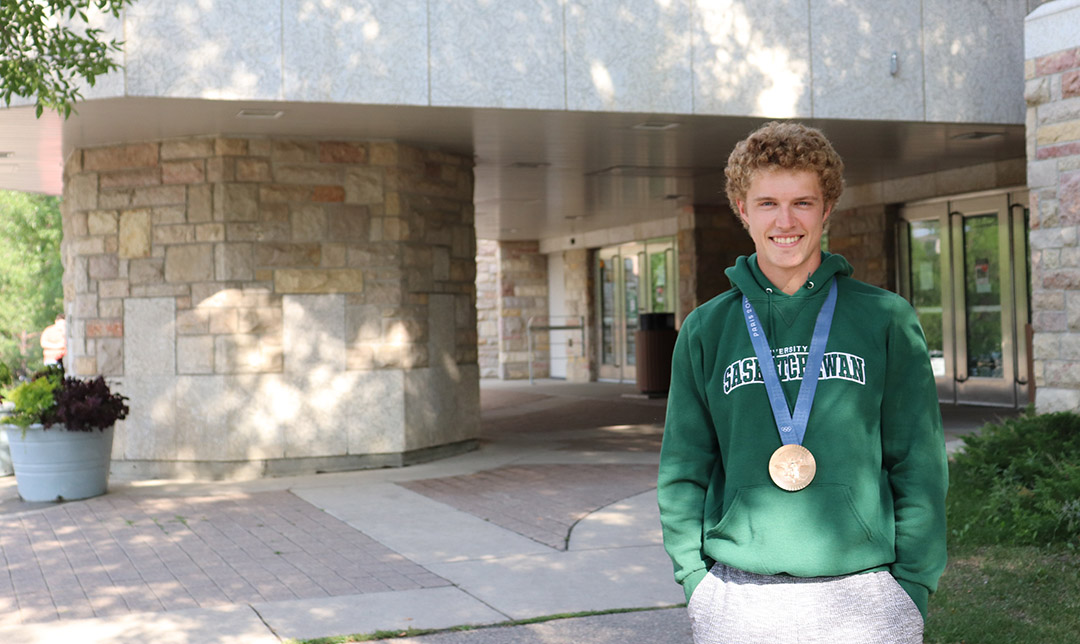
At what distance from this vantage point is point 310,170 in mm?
9539

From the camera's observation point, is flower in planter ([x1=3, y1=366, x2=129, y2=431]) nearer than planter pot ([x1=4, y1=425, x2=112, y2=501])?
Yes

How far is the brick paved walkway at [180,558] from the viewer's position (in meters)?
5.38

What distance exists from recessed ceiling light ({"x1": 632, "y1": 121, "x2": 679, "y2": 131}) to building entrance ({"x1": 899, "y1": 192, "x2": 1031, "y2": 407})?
18.7 ft

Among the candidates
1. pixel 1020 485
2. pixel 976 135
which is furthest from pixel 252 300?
pixel 976 135

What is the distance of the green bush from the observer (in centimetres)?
562

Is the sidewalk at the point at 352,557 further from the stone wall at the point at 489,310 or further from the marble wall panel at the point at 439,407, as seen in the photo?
the stone wall at the point at 489,310

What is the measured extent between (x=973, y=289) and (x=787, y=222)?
12674 millimetres

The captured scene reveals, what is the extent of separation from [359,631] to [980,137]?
8.49m

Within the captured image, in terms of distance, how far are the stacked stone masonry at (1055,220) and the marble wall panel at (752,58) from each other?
1.81 metres

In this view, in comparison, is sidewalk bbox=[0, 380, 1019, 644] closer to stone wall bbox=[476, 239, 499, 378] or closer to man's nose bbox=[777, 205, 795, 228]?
man's nose bbox=[777, 205, 795, 228]

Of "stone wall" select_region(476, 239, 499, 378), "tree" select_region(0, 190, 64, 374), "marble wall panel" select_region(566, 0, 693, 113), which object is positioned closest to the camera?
"marble wall panel" select_region(566, 0, 693, 113)

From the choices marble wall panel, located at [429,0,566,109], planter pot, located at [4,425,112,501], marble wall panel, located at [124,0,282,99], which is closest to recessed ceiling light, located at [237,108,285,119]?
marble wall panel, located at [124,0,282,99]

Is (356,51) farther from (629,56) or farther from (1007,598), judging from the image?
(1007,598)

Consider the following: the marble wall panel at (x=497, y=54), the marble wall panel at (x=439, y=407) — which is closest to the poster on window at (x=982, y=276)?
Result: the marble wall panel at (x=439, y=407)
